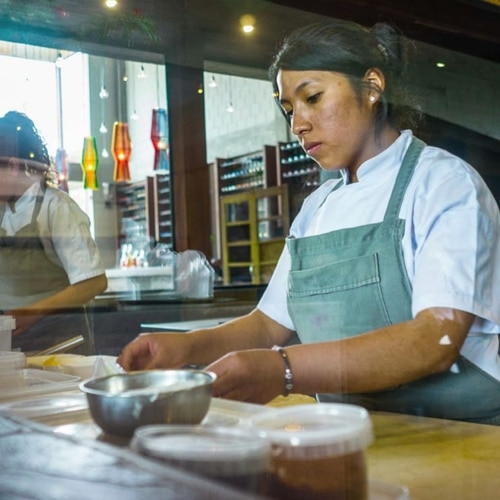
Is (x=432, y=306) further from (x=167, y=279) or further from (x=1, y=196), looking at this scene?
(x=1, y=196)

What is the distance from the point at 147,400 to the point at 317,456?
111mm

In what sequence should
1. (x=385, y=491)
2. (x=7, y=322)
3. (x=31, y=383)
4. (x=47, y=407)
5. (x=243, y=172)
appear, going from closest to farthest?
(x=385, y=491)
(x=47, y=407)
(x=31, y=383)
(x=7, y=322)
(x=243, y=172)

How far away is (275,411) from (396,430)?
0.82ft

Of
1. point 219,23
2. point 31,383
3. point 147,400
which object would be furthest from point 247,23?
point 147,400

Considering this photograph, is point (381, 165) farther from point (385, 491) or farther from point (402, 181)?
point (385, 491)

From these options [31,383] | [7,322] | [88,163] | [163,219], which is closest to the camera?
[31,383]

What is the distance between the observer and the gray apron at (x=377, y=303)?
28.0 inches

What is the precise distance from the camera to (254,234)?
113cm

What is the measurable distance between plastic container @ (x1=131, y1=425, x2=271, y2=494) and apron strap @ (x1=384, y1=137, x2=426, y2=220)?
41 cm

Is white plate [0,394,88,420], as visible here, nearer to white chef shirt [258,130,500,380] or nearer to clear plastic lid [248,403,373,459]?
clear plastic lid [248,403,373,459]

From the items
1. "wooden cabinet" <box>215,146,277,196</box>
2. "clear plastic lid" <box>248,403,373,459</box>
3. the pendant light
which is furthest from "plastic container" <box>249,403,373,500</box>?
the pendant light

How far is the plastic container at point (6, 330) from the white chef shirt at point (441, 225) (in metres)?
0.56

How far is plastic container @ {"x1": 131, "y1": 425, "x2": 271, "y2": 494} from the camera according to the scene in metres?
0.35

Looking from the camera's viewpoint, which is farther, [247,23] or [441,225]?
[247,23]
